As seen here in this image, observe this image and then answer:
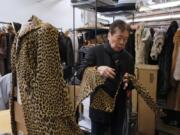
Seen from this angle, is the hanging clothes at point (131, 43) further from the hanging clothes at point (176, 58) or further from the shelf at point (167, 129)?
the shelf at point (167, 129)

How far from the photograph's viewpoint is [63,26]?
7465mm

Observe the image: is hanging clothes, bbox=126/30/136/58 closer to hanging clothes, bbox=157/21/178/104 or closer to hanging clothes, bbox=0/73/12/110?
hanging clothes, bbox=157/21/178/104

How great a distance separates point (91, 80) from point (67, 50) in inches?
117

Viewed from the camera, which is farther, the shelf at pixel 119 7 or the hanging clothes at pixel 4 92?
the shelf at pixel 119 7

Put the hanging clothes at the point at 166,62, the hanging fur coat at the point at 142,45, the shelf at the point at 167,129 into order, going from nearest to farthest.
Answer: the hanging clothes at the point at 166,62 → the shelf at the point at 167,129 → the hanging fur coat at the point at 142,45

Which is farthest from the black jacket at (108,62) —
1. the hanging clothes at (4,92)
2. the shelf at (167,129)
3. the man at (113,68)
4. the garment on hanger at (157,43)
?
the shelf at (167,129)

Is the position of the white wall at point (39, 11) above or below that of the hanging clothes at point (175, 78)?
above

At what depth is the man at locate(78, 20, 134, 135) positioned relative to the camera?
1881mm

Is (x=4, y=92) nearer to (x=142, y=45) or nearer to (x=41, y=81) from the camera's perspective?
(x=41, y=81)

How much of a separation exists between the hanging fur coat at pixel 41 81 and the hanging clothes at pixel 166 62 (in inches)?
83.7

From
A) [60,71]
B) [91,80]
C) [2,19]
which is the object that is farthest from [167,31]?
[2,19]

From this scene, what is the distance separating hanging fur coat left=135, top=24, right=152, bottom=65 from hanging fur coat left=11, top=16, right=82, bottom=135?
2.27 meters

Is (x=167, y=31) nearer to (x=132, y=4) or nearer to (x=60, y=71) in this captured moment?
(x=132, y=4)

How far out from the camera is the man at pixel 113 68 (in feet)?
6.17
